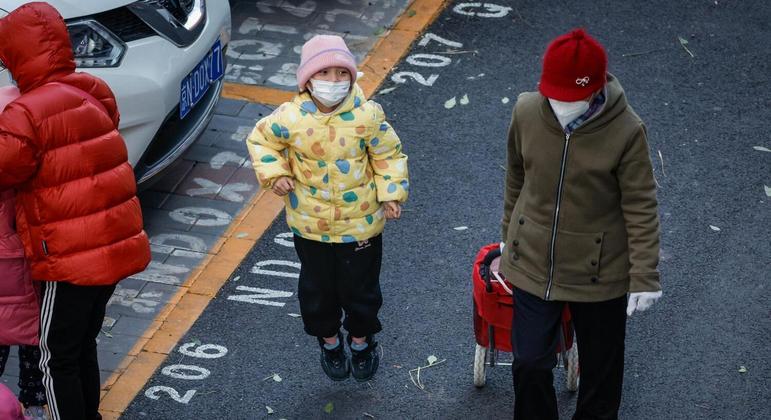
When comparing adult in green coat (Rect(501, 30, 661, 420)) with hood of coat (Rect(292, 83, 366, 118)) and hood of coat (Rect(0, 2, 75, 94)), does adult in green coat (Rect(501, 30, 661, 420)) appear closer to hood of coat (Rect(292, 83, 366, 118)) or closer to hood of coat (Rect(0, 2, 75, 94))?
hood of coat (Rect(292, 83, 366, 118))

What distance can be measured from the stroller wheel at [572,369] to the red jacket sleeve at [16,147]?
2.32m

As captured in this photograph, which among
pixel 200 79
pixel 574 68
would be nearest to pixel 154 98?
pixel 200 79

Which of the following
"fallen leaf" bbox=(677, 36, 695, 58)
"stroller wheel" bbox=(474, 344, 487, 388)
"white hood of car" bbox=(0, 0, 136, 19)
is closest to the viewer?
"stroller wheel" bbox=(474, 344, 487, 388)

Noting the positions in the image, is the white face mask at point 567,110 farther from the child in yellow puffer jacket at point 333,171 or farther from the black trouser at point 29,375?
the black trouser at point 29,375

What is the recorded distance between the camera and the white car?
609cm

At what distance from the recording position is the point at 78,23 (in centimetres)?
607

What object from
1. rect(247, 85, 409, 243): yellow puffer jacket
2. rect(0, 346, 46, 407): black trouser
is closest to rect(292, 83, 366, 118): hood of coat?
rect(247, 85, 409, 243): yellow puffer jacket

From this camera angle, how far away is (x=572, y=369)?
5277 millimetres

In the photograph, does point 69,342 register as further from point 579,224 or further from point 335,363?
point 579,224

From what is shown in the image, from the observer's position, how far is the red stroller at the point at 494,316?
4.95 meters

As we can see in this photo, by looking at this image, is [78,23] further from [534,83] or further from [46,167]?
[534,83]

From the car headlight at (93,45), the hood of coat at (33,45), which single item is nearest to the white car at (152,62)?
the car headlight at (93,45)

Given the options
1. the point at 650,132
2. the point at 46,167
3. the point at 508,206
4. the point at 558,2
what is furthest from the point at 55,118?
the point at 558,2

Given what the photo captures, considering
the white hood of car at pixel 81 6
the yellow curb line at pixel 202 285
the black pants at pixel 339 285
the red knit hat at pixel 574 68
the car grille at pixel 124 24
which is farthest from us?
the car grille at pixel 124 24
